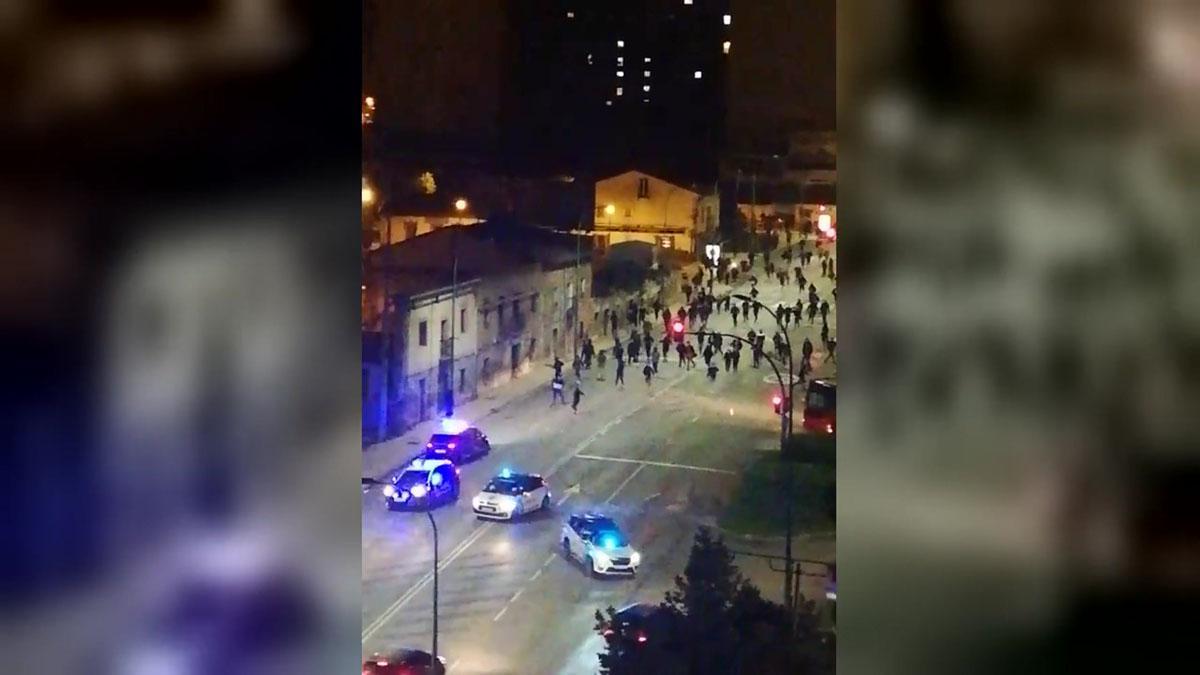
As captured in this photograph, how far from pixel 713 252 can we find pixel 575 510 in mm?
392

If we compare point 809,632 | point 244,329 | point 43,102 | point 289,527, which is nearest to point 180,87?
point 43,102

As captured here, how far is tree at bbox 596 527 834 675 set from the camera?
5.36 ft

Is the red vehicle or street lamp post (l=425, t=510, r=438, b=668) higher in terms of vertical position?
the red vehicle

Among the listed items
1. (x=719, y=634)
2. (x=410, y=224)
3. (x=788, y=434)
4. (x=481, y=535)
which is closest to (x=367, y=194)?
(x=410, y=224)

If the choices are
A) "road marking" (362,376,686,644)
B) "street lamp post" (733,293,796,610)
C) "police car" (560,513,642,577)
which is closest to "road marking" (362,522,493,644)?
"road marking" (362,376,686,644)

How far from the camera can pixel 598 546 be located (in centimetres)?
165

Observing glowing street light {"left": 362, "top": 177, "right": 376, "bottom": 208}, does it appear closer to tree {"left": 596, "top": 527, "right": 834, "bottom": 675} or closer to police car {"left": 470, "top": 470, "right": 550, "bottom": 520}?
police car {"left": 470, "top": 470, "right": 550, "bottom": 520}

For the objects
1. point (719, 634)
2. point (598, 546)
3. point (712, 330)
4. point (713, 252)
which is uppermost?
point (713, 252)

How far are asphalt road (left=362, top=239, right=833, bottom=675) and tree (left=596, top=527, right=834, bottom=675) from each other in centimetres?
3

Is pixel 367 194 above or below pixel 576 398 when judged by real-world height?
above

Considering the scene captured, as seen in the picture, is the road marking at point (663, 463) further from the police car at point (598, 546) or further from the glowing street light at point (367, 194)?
the glowing street light at point (367, 194)

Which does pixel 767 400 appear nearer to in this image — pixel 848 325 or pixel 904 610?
pixel 848 325

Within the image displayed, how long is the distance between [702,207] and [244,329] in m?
0.68

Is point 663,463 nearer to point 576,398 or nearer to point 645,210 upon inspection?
point 576,398
